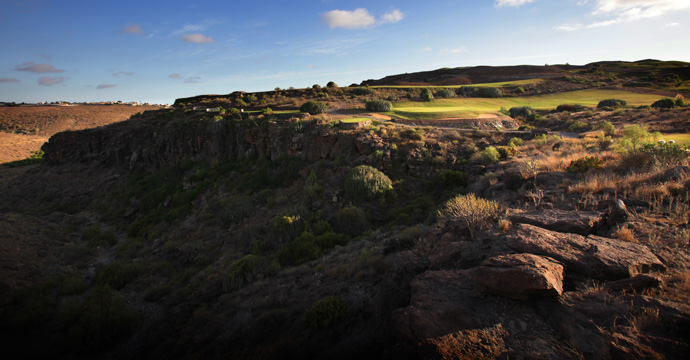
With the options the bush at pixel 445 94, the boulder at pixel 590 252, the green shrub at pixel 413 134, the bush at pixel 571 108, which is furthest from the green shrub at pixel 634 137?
the bush at pixel 445 94

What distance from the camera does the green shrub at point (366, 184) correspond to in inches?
498

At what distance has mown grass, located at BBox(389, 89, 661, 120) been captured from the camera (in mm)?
22422

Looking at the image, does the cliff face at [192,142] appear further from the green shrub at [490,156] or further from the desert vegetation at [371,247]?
the green shrub at [490,156]

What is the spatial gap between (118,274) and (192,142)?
15420 mm

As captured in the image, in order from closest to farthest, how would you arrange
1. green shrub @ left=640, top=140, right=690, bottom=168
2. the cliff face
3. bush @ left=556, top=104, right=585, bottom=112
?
green shrub @ left=640, top=140, right=690, bottom=168 < the cliff face < bush @ left=556, top=104, right=585, bottom=112

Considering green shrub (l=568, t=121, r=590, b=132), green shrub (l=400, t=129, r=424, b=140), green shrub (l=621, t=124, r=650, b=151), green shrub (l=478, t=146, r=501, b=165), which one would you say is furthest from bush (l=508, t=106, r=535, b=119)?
green shrub (l=621, t=124, r=650, b=151)

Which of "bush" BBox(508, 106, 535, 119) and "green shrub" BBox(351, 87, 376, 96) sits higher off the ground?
"green shrub" BBox(351, 87, 376, 96)

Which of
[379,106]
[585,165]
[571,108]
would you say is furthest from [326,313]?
[571,108]

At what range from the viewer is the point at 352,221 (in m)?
11.3

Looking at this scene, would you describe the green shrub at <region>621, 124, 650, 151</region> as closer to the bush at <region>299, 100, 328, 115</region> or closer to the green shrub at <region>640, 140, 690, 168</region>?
the green shrub at <region>640, 140, 690, 168</region>

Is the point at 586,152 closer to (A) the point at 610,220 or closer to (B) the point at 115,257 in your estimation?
(A) the point at 610,220

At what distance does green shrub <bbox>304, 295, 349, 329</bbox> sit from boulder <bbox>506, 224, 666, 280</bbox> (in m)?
3.23

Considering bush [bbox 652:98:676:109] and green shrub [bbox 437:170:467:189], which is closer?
green shrub [bbox 437:170:467:189]

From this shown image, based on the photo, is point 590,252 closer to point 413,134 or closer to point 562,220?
point 562,220
